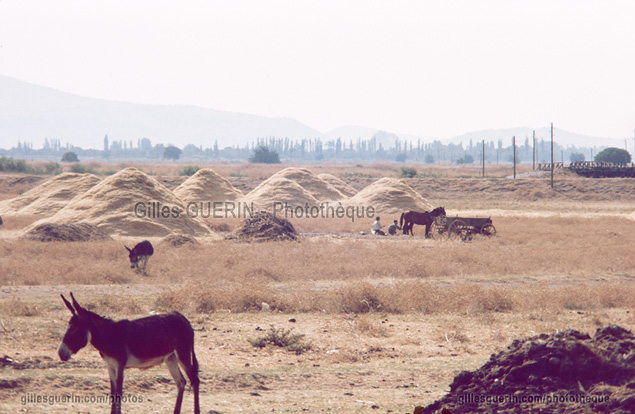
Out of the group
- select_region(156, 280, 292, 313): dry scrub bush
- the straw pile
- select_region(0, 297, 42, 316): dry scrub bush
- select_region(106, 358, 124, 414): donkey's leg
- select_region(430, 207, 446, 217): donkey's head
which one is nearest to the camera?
Answer: select_region(106, 358, 124, 414): donkey's leg

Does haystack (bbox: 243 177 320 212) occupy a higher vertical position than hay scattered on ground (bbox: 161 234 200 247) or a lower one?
higher

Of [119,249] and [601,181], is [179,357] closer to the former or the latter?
[119,249]

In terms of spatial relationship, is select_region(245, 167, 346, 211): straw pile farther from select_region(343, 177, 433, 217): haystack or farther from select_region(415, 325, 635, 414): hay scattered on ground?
select_region(415, 325, 635, 414): hay scattered on ground

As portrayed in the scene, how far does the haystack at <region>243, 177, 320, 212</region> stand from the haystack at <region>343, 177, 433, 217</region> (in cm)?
311

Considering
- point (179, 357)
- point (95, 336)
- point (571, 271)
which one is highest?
point (95, 336)

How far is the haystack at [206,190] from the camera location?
40.2 m

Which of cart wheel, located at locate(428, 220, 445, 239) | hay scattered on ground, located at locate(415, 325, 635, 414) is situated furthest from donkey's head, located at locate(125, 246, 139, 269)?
cart wheel, located at locate(428, 220, 445, 239)

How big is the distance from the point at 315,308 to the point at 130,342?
27.7 feet

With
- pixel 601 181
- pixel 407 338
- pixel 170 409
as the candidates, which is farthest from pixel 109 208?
pixel 601 181

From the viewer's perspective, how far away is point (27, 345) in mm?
9773

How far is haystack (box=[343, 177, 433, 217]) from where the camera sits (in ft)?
135

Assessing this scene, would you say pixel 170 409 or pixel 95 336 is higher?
pixel 95 336

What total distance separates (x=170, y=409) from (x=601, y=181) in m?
65.8

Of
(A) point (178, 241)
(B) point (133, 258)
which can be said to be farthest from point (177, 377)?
(A) point (178, 241)
